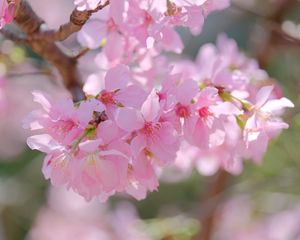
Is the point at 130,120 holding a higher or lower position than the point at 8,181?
higher

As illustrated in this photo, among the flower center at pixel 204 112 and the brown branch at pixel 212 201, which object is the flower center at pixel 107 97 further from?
the brown branch at pixel 212 201

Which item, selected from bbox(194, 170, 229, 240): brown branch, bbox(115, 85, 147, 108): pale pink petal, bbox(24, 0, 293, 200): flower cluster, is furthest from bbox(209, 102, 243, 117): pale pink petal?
bbox(194, 170, 229, 240): brown branch

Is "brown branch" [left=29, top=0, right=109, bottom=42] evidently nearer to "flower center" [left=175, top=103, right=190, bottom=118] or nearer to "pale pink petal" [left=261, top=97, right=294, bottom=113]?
"flower center" [left=175, top=103, right=190, bottom=118]

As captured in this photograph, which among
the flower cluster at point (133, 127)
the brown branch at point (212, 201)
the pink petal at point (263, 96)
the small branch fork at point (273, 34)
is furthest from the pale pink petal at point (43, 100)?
the brown branch at point (212, 201)

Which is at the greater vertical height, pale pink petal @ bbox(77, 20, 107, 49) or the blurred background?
pale pink petal @ bbox(77, 20, 107, 49)

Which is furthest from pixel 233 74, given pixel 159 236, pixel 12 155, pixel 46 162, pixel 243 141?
pixel 12 155

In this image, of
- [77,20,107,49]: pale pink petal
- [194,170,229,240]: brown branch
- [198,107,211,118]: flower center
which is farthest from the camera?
[194,170,229,240]: brown branch

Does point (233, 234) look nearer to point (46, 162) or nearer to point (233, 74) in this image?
point (233, 74)
